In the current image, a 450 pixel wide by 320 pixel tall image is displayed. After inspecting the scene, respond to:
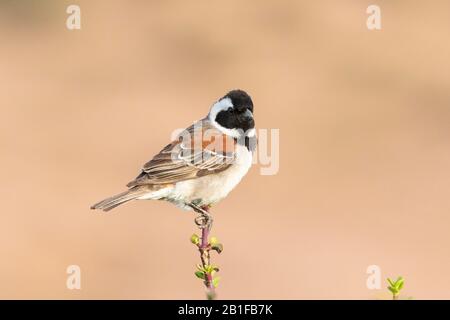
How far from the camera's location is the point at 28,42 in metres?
29.0

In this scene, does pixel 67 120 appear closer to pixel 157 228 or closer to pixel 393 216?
pixel 157 228

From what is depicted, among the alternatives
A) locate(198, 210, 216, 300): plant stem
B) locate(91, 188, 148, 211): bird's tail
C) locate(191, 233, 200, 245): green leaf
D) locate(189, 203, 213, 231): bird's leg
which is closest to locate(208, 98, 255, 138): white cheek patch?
locate(189, 203, 213, 231): bird's leg

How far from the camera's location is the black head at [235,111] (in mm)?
7402

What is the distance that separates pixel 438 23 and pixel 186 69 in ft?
27.4

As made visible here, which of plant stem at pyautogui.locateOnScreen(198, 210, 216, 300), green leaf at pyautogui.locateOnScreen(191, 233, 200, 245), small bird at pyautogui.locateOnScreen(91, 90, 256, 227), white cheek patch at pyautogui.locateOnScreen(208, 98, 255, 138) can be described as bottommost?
plant stem at pyautogui.locateOnScreen(198, 210, 216, 300)


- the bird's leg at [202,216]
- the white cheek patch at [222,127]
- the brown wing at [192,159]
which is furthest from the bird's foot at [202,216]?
the white cheek patch at [222,127]

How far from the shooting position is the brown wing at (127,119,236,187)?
24.2 feet

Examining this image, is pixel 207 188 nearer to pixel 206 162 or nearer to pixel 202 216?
pixel 206 162

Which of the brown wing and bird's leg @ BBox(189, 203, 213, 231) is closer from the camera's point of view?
bird's leg @ BBox(189, 203, 213, 231)

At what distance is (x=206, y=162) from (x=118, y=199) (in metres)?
→ 0.91

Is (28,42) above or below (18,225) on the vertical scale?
→ above

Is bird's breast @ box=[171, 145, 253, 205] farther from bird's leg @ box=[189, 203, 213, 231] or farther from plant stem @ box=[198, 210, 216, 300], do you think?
plant stem @ box=[198, 210, 216, 300]

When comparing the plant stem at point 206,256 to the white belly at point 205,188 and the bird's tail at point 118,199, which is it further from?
the white belly at point 205,188

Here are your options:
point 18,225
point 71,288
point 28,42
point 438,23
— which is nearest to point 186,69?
point 28,42
